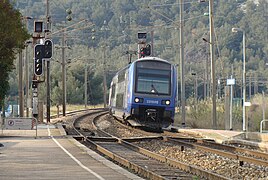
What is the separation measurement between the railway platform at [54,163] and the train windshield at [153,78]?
10.2m

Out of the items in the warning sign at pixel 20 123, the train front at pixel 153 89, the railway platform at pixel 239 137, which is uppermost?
Result: the train front at pixel 153 89

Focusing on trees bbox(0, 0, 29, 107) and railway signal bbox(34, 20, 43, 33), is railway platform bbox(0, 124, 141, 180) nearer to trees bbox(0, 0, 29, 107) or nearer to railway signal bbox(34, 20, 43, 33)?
trees bbox(0, 0, 29, 107)

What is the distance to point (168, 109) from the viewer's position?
35.7m

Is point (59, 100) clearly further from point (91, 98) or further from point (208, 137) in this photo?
point (208, 137)

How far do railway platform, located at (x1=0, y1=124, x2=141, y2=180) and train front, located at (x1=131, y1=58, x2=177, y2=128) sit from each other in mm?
9948

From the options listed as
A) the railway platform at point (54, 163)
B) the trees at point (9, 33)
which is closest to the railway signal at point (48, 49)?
the trees at point (9, 33)

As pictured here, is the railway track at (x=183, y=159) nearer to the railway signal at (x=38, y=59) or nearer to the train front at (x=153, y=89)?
the train front at (x=153, y=89)

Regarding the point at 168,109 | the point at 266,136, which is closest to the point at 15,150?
the point at 266,136

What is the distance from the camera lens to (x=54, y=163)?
18375 millimetres

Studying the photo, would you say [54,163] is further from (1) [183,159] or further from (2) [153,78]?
(2) [153,78]

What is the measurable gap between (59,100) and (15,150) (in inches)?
3082

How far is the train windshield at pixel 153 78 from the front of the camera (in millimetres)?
35625

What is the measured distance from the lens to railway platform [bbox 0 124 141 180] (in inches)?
604

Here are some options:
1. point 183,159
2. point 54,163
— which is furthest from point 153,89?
point 54,163
